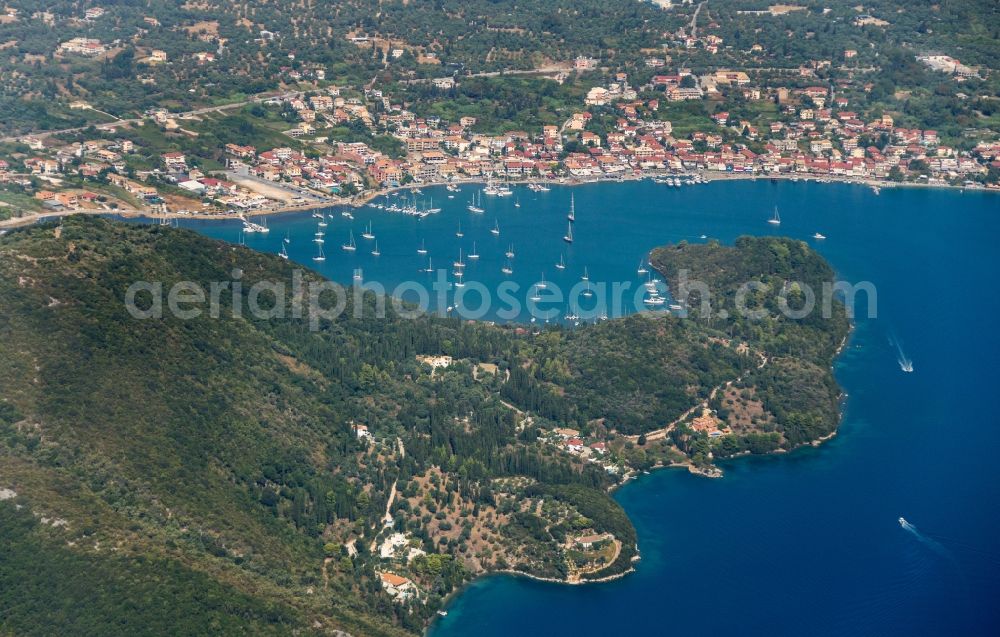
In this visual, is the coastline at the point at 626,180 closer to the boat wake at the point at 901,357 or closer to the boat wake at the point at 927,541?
the boat wake at the point at 901,357

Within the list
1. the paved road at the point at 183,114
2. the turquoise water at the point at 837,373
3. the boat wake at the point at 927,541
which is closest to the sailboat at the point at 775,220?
the turquoise water at the point at 837,373

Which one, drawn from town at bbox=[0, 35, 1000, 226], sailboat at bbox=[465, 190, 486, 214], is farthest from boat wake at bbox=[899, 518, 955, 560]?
town at bbox=[0, 35, 1000, 226]

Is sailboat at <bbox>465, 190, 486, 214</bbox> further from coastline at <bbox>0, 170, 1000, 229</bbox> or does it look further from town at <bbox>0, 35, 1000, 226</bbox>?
town at <bbox>0, 35, 1000, 226</bbox>

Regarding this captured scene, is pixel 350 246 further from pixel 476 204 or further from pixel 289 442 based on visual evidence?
pixel 289 442

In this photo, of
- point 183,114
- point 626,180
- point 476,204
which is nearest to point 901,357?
point 476,204

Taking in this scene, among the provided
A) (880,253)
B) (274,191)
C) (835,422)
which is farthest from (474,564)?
(274,191)
